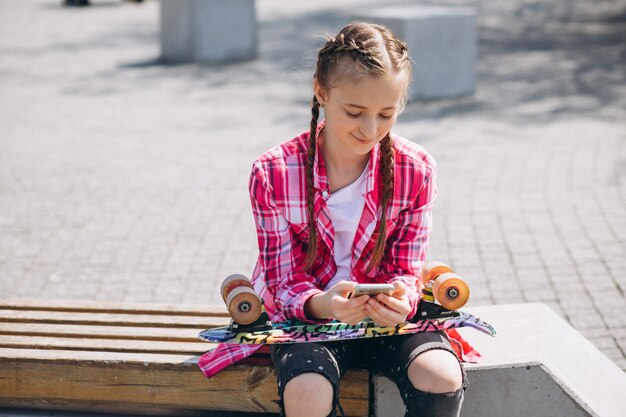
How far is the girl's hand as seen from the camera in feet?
8.92

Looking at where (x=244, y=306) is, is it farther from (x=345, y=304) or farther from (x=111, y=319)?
(x=111, y=319)

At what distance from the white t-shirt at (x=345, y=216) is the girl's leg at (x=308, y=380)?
0.31 m

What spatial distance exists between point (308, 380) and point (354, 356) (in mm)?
359

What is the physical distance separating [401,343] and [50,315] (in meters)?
1.49

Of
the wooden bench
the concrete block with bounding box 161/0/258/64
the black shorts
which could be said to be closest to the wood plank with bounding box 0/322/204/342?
the wooden bench

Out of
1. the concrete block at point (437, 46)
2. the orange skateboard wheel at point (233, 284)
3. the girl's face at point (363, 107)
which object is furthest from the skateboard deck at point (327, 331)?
the concrete block at point (437, 46)

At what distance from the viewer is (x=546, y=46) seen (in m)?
12.8

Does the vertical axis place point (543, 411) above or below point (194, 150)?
above

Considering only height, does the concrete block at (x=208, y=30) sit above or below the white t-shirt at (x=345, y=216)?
below

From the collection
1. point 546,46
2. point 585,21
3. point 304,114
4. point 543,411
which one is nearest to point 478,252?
point 543,411

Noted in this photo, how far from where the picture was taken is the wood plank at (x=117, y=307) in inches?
141

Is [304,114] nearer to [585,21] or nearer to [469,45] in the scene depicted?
[469,45]

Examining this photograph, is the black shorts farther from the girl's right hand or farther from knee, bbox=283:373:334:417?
the girl's right hand

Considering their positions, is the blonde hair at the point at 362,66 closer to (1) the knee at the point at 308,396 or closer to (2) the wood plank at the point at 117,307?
(1) the knee at the point at 308,396
